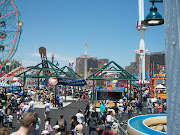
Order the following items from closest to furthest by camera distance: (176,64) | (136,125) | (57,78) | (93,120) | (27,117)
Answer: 1. (176,64)
2. (27,117)
3. (93,120)
4. (136,125)
5. (57,78)

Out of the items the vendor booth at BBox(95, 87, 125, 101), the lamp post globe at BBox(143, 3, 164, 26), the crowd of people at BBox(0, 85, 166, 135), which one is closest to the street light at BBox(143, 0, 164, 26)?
the lamp post globe at BBox(143, 3, 164, 26)

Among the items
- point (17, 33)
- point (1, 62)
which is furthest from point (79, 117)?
point (1, 62)

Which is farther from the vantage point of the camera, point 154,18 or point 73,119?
point 73,119

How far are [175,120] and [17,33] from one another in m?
36.3

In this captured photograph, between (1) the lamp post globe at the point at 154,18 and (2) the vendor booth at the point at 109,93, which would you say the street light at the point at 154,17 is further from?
(2) the vendor booth at the point at 109,93

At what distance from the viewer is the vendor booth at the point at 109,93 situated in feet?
78.1

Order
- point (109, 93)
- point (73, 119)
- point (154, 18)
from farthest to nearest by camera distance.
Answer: point (109, 93), point (73, 119), point (154, 18)

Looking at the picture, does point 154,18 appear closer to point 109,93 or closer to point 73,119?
point 73,119

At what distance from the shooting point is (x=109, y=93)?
24375mm

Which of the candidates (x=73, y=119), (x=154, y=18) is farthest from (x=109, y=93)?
(x=154, y=18)

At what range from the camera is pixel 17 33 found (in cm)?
3506

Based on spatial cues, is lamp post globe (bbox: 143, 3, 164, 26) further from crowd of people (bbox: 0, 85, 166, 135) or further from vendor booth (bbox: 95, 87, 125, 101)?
vendor booth (bbox: 95, 87, 125, 101)

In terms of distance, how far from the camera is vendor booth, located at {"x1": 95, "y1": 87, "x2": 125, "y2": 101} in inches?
937

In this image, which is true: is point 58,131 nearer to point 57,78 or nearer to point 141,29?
point 57,78
